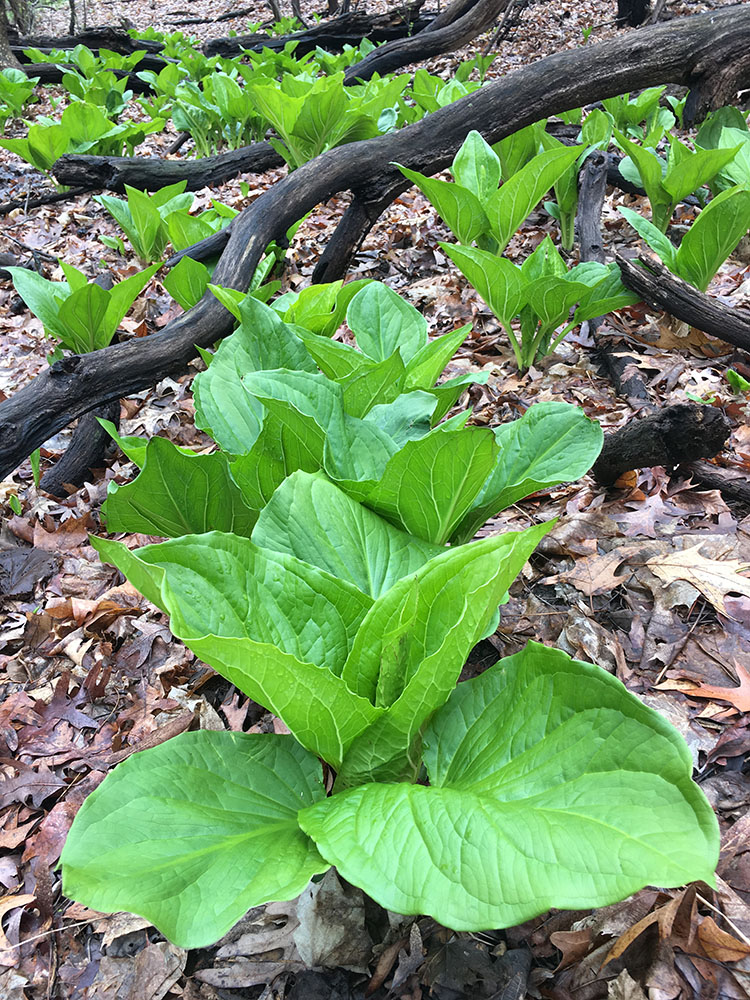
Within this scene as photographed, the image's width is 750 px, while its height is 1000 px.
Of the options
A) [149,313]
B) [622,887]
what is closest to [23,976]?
[622,887]

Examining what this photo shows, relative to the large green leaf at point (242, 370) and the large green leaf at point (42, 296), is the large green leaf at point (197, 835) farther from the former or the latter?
the large green leaf at point (42, 296)

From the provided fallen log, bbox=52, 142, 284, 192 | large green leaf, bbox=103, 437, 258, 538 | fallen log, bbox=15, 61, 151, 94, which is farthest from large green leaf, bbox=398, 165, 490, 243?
fallen log, bbox=15, 61, 151, 94

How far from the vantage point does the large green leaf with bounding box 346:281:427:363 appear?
2133 millimetres

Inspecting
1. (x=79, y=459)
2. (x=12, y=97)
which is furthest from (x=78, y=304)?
(x=12, y=97)

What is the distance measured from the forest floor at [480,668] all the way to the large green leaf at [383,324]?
643 millimetres

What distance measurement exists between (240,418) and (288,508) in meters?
0.52

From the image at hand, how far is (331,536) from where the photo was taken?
138 cm

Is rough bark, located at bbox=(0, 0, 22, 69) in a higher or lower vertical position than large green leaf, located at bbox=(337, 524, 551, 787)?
higher

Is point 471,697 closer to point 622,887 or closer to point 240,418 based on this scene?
point 622,887

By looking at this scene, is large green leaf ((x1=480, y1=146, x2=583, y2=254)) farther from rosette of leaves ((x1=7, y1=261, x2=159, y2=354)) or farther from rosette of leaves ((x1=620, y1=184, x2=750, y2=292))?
rosette of leaves ((x1=7, y1=261, x2=159, y2=354))

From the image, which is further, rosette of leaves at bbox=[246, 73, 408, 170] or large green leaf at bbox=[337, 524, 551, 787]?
rosette of leaves at bbox=[246, 73, 408, 170]

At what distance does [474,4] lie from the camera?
7980 millimetres

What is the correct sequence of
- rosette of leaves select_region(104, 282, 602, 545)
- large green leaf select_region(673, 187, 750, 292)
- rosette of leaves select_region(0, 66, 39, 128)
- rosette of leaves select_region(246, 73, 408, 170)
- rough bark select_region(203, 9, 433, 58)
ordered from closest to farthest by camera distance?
1. rosette of leaves select_region(104, 282, 602, 545)
2. large green leaf select_region(673, 187, 750, 292)
3. rosette of leaves select_region(246, 73, 408, 170)
4. rosette of leaves select_region(0, 66, 39, 128)
5. rough bark select_region(203, 9, 433, 58)

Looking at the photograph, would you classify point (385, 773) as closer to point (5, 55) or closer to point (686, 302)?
point (686, 302)
